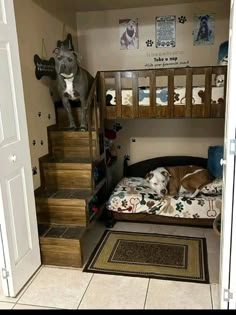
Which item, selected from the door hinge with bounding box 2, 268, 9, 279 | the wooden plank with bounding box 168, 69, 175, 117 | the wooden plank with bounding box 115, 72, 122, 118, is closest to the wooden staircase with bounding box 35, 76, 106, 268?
the wooden plank with bounding box 115, 72, 122, 118

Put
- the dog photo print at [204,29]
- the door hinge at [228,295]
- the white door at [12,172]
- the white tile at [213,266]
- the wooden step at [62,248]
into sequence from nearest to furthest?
the door hinge at [228,295] < the white door at [12,172] < the white tile at [213,266] < the wooden step at [62,248] < the dog photo print at [204,29]

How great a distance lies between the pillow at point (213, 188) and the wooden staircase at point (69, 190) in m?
1.12

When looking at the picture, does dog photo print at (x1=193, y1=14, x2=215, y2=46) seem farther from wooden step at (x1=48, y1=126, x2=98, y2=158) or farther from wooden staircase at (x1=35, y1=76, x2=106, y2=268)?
wooden step at (x1=48, y1=126, x2=98, y2=158)

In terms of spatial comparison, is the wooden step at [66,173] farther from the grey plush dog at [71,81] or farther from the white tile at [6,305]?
the white tile at [6,305]

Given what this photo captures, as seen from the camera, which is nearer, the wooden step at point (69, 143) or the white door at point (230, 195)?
the white door at point (230, 195)

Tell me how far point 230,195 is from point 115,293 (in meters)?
1.18

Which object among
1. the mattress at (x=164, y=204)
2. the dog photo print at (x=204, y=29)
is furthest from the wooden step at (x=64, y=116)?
the dog photo print at (x=204, y=29)

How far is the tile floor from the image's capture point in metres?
2.20

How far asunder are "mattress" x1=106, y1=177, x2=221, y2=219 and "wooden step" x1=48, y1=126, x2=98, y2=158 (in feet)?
2.00

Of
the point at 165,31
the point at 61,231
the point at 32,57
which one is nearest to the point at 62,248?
the point at 61,231

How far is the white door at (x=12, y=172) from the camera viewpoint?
2133 millimetres

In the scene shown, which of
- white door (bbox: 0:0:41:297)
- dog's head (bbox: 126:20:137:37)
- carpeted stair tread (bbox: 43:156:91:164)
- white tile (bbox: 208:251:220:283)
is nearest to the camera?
white door (bbox: 0:0:41:297)

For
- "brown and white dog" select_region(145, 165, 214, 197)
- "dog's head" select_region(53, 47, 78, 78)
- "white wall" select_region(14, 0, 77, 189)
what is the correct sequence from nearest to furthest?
"white wall" select_region(14, 0, 77, 189), "dog's head" select_region(53, 47, 78, 78), "brown and white dog" select_region(145, 165, 214, 197)

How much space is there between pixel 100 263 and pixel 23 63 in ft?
6.23
